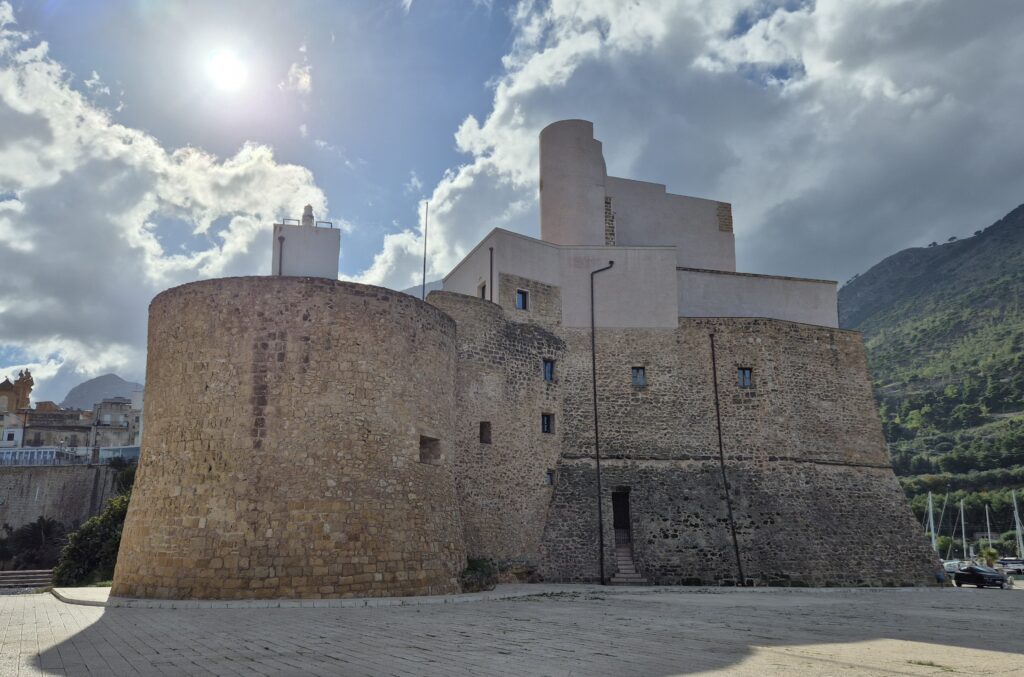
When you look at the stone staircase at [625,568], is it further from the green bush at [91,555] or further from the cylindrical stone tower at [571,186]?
the green bush at [91,555]

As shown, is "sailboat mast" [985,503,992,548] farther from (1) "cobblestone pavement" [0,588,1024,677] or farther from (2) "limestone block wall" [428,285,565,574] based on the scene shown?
(1) "cobblestone pavement" [0,588,1024,677]

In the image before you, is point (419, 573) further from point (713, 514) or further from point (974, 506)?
point (974, 506)

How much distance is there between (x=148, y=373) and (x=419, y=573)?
692 centimetres

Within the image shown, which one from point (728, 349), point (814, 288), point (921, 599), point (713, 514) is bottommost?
point (921, 599)

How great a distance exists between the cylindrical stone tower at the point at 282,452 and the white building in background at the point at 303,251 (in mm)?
1731

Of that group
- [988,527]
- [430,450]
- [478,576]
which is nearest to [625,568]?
[478,576]

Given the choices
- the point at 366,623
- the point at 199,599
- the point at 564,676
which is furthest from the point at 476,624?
the point at 199,599

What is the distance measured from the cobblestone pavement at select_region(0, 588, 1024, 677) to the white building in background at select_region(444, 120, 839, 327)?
1129 cm

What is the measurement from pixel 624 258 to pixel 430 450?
35.0ft

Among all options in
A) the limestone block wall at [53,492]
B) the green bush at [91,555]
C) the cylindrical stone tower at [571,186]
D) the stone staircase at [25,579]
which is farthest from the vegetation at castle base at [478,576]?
the limestone block wall at [53,492]

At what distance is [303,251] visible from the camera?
55.7 feet

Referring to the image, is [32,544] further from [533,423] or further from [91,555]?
[533,423]

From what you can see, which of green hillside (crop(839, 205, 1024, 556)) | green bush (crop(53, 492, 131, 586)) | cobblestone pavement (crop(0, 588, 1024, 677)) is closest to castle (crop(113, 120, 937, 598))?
cobblestone pavement (crop(0, 588, 1024, 677))

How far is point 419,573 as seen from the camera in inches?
593
